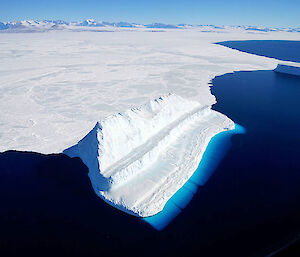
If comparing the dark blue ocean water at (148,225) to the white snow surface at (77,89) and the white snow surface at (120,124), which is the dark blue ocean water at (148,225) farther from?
the white snow surface at (77,89)

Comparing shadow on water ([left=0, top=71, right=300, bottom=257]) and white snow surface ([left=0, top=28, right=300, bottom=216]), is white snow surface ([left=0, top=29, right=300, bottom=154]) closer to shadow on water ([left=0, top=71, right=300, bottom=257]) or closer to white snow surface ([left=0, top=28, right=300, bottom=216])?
white snow surface ([left=0, top=28, right=300, bottom=216])

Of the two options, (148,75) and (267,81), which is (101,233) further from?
(267,81)

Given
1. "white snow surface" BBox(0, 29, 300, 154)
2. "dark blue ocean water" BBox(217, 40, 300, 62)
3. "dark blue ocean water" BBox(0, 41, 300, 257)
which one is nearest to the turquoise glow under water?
"dark blue ocean water" BBox(0, 41, 300, 257)

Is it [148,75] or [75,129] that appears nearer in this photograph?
[75,129]

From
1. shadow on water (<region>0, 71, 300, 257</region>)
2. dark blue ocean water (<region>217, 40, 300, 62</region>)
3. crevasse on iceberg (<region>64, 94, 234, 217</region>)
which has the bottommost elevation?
shadow on water (<region>0, 71, 300, 257</region>)

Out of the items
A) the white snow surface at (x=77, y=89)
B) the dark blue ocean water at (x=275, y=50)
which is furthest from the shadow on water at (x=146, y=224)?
the dark blue ocean water at (x=275, y=50)

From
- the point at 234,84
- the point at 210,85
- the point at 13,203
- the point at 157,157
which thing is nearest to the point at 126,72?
the point at 210,85
